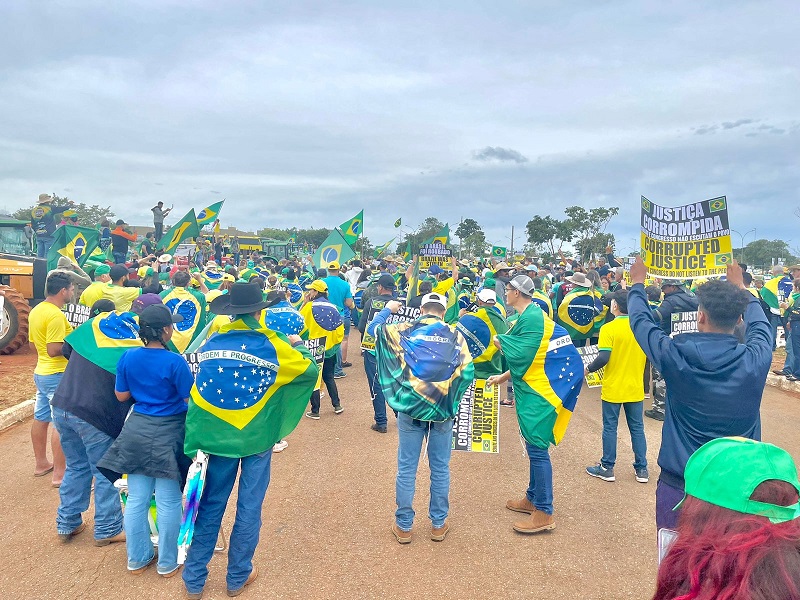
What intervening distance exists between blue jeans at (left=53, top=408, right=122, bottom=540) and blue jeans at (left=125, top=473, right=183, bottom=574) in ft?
1.78

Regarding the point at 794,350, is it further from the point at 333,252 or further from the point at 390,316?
the point at 333,252

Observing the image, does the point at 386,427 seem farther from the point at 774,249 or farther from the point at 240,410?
the point at 774,249

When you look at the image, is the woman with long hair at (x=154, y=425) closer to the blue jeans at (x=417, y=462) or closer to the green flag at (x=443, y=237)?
the blue jeans at (x=417, y=462)

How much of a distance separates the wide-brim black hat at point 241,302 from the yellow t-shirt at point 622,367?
3.93 metres

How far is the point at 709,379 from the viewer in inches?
113

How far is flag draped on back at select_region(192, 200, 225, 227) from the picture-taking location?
13.8m

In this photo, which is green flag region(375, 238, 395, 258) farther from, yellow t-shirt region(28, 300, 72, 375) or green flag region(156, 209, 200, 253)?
yellow t-shirt region(28, 300, 72, 375)

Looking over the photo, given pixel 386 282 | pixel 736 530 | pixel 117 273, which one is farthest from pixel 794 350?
pixel 117 273

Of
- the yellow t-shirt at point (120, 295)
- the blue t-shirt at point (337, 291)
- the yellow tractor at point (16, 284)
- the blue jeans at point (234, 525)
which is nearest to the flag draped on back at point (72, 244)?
the yellow tractor at point (16, 284)

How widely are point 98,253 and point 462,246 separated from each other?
49643 mm

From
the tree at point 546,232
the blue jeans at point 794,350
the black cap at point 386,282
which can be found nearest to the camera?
the black cap at point 386,282

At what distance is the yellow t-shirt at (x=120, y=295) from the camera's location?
6.66 meters

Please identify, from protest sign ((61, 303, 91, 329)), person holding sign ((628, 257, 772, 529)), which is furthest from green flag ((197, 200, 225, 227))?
person holding sign ((628, 257, 772, 529))

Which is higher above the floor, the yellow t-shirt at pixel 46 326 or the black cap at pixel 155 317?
the black cap at pixel 155 317
